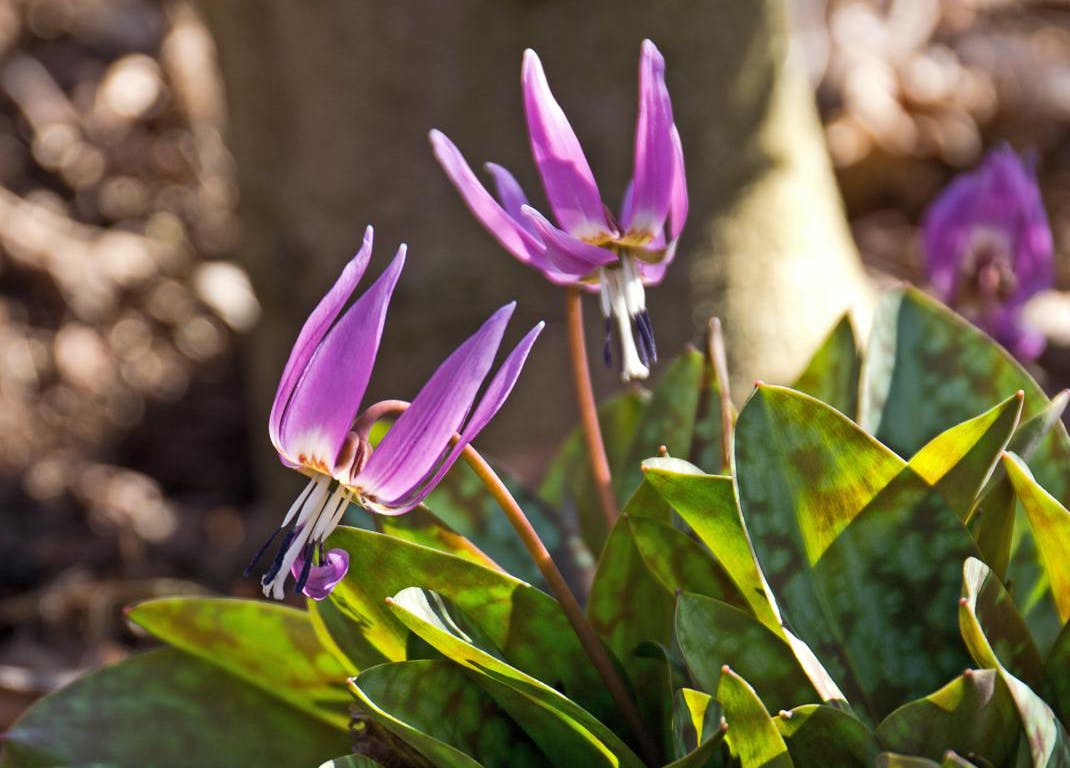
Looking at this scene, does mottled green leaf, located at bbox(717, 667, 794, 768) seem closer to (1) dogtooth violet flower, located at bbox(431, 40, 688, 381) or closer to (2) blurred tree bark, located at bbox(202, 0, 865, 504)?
(1) dogtooth violet flower, located at bbox(431, 40, 688, 381)

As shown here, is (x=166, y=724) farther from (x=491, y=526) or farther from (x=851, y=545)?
(x=851, y=545)

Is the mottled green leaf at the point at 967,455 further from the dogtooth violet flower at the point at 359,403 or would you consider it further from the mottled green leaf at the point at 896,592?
the dogtooth violet flower at the point at 359,403

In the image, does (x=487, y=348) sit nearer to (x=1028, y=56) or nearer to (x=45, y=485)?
(x=45, y=485)

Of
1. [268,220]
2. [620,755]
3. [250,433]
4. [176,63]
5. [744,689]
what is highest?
[176,63]

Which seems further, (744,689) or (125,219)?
(125,219)

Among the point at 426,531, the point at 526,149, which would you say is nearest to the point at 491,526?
the point at 426,531

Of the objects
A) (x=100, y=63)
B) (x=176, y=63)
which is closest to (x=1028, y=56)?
(x=176, y=63)
